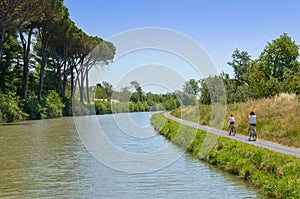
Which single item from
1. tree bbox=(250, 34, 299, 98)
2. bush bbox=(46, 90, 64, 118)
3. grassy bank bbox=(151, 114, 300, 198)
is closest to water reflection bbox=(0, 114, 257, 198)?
grassy bank bbox=(151, 114, 300, 198)

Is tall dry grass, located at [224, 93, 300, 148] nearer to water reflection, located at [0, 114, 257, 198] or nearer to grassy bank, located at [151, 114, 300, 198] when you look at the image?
grassy bank, located at [151, 114, 300, 198]

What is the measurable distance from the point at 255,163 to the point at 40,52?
56.9 metres

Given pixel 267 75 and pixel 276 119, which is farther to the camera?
pixel 267 75

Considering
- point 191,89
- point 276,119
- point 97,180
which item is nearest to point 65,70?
point 191,89

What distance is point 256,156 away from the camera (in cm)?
1554

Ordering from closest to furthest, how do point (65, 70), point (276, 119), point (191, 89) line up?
point (276, 119) → point (191, 89) → point (65, 70)

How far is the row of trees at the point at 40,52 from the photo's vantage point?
44.2 metres

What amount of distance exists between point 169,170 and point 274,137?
262 inches

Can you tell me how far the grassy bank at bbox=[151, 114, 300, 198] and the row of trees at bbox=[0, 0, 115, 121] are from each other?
2727cm

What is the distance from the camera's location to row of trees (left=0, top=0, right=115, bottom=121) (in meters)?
44.2

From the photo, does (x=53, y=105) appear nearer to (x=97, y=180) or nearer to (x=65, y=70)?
(x=65, y=70)

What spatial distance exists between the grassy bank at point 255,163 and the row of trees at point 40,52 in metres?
27.3

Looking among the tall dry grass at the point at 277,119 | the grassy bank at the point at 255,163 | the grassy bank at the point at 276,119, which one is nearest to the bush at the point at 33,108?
the grassy bank at the point at 276,119

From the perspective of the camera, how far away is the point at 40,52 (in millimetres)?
67312
